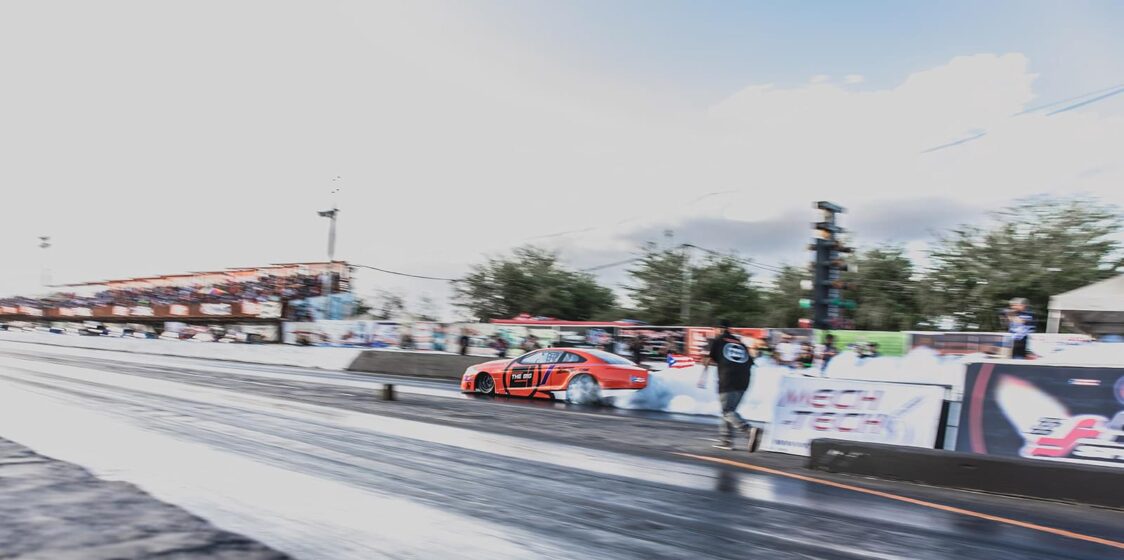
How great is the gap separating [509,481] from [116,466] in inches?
147

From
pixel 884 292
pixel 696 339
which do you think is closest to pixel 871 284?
pixel 884 292

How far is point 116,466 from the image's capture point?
7.21 meters

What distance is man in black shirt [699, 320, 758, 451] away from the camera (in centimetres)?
928

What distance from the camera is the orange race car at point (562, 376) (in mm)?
15328

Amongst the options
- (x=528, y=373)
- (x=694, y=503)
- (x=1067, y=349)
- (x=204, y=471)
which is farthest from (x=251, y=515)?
(x=1067, y=349)

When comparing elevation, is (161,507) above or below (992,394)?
below

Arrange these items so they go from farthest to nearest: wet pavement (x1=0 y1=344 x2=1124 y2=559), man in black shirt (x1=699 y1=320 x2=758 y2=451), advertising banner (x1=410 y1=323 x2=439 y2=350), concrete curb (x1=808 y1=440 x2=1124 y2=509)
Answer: advertising banner (x1=410 y1=323 x2=439 y2=350)
man in black shirt (x1=699 y1=320 x2=758 y2=451)
concrete curb (x1=808 y1=440 x2=1124 y2=509)
wet pavement (x1=0 y1=344 x2=1124 y2=559)

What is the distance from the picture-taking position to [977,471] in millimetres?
6910

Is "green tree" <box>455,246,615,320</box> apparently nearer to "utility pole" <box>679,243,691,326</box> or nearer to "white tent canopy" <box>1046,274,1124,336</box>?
"utility pole" <box>679,243,691,326</box>

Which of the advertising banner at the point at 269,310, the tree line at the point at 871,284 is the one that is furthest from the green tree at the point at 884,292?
the advertising banner at the point at 269,310

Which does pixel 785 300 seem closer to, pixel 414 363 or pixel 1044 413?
pixel 414 363

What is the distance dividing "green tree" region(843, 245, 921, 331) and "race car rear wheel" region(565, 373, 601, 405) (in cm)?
2506

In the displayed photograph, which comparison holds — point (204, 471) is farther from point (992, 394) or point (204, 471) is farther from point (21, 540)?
point (992, 394)

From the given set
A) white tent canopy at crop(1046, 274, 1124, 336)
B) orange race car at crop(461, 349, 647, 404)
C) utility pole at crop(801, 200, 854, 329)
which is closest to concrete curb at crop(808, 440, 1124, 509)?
orange race car at crop(461, 349, 647, 404)
